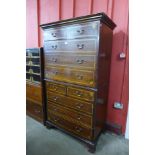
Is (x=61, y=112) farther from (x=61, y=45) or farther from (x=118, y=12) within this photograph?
(x=118, y=12)

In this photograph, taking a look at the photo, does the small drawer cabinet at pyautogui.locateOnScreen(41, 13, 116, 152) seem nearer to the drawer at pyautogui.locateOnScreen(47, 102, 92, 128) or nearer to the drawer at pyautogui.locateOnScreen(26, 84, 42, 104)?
the drawer at pyautogui.locateOnScreen(47, 102, 92, 128)

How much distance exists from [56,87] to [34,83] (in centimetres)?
58

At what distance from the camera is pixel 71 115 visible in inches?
77.2

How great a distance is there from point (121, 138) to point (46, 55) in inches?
70.7

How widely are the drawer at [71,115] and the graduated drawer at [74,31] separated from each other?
1.05 meters

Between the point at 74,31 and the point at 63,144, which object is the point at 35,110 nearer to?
the point at 63,144

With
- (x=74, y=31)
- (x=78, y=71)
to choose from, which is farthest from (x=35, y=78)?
(x=74, y=31)

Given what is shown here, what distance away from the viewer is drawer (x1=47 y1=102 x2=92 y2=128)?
181 centimetres

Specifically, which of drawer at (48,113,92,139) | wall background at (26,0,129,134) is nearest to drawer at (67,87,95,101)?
drawer at (48,113,92,139)

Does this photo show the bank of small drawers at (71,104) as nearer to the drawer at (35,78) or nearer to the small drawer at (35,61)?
the drawer at (35,78)
